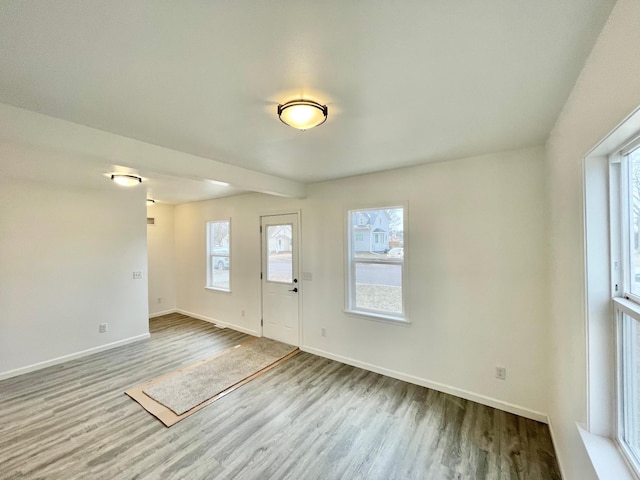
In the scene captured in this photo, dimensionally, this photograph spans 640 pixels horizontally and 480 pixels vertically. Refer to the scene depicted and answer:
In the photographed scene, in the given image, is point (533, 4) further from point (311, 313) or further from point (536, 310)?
point (311, 313)

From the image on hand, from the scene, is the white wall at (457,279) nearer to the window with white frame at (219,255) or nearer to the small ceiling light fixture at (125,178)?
the window with white frame at (219,255)

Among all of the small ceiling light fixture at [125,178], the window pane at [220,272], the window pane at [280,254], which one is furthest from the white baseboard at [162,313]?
the small ceiling light fixture at [125,178]

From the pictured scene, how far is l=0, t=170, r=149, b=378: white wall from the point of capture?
10.5 ft

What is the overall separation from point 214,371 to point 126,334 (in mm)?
2015

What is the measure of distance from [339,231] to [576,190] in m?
2.37

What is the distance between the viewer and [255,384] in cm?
296

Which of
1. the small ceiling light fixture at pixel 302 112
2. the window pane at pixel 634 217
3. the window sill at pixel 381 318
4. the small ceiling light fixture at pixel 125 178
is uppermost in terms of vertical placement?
the small ceiling light fixture at pixel 125 178

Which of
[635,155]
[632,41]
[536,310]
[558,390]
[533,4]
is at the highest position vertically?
[533,4]

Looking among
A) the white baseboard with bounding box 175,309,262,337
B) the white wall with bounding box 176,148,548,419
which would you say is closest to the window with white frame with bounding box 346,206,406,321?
the white wall with bounding box 176,148,548,419

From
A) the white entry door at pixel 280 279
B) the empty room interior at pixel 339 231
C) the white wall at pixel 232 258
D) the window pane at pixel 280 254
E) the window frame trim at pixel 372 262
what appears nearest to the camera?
the empty room interior at pixel 339 231

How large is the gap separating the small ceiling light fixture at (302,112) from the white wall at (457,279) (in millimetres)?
1736

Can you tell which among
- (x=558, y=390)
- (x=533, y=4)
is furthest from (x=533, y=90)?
(x=558, y=390)

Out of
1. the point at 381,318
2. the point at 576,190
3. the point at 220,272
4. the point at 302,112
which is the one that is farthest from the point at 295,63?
the point at 220,272

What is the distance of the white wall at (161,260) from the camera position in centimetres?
551
